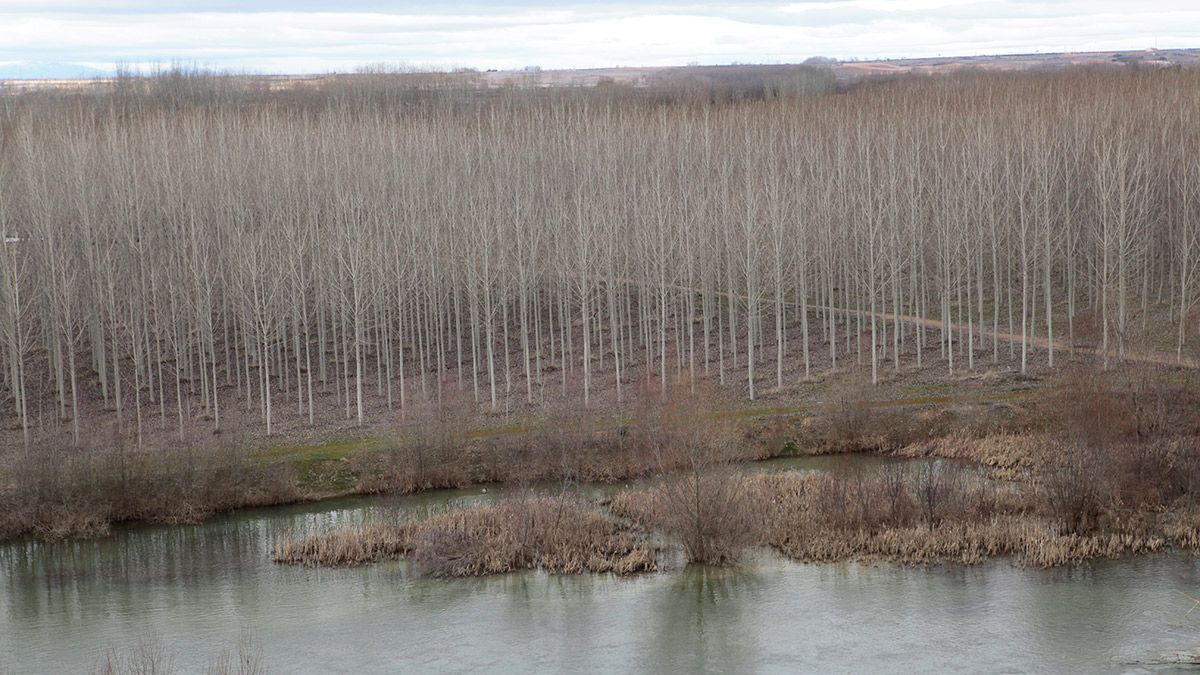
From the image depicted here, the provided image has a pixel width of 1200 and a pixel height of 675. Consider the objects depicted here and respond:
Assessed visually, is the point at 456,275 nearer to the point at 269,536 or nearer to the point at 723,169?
the point at 723,169

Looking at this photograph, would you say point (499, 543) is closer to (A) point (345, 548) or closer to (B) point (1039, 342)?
(A) point (345, 548)

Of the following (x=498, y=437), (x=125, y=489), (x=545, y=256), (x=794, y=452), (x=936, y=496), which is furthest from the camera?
(x=545, y=256)

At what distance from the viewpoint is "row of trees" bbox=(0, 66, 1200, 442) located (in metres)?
42.2

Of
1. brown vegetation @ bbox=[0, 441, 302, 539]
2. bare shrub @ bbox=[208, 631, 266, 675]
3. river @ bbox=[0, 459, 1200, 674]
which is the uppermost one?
brown vegetation @ bbox=[0, 441, 302, 539]

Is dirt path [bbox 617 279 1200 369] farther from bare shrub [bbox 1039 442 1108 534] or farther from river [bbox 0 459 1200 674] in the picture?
river [bbox 0 459 1200 674]

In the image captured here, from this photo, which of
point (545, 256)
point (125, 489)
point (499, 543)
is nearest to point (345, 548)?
point (499, 543)

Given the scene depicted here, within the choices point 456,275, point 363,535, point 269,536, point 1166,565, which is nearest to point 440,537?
point 363,535

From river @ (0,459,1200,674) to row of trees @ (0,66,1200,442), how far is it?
1295cm

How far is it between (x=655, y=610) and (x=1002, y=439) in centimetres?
1372

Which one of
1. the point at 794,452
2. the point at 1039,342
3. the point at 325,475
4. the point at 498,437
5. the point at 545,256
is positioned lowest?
the point at 794,452

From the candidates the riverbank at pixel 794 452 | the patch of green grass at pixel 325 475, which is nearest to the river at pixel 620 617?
the riverbank at pixel 794 452

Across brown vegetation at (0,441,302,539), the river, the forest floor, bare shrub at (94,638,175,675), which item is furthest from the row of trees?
bare shrub at (94,638,175,675)

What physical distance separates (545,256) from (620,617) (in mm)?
27136

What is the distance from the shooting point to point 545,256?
49.9m
